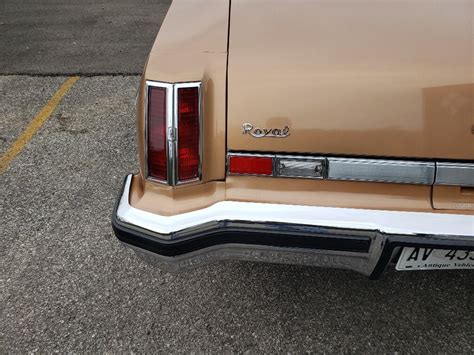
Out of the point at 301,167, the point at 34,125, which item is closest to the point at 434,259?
the point at 301,167

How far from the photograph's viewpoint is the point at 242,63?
1.78 m

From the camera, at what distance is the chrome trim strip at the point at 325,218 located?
1.70 metres

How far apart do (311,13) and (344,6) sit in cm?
15

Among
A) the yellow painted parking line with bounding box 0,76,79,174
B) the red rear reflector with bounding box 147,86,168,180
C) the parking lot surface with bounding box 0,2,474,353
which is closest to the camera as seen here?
the red rear reflector with bounding box 147,86,168,180

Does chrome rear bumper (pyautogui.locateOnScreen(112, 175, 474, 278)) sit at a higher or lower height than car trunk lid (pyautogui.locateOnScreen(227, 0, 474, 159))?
lower

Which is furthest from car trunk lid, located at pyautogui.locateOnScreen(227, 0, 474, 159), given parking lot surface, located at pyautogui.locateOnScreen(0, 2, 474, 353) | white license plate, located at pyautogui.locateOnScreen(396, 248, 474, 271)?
parking lot surface, located at pyautogui.locateOnScreen(0, 2, 474, 353)

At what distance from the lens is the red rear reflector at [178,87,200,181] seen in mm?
1748

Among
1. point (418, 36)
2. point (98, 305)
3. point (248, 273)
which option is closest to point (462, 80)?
point (418, 36)

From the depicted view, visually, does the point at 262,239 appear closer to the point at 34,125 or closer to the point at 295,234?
the point at 295,234

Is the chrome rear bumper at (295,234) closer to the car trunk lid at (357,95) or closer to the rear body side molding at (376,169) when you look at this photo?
the rear body side molding at (376,169)

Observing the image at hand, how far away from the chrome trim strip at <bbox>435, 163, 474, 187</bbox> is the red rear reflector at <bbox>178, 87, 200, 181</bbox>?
2.83ft

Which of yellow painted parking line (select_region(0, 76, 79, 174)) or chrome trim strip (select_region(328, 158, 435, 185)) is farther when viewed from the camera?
yellow painted parking line (select_region(0, 76, 79, 174))

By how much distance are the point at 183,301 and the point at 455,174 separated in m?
1.43

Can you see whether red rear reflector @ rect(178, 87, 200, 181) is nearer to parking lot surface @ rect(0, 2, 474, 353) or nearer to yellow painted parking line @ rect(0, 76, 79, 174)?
parking lot surface @ rect(0, 2, 474, 353)
